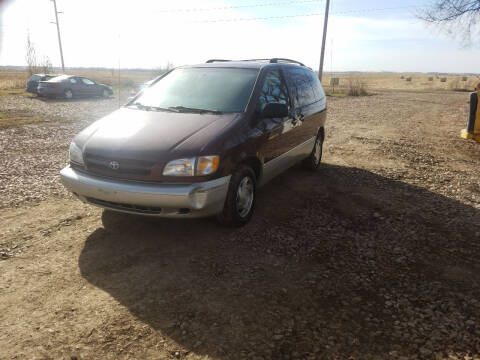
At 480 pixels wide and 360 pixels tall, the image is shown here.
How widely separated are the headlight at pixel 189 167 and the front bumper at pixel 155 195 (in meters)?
0.11

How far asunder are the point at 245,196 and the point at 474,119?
8.39 meters

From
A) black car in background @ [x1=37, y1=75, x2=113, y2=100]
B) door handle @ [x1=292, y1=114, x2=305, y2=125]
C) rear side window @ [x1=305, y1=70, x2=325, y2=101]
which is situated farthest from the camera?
black car in background @ [x1=37, y1=75, x2=113, y2=100]

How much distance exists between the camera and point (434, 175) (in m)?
6.62

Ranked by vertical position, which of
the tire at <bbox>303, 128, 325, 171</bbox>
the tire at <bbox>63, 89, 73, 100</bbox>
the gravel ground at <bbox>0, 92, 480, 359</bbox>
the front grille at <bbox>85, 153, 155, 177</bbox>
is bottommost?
the gravel ground at <bbox>0, 92, 480, 359</bbox>

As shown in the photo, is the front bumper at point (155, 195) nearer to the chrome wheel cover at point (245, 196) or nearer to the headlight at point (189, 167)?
the headlight at point (189, 167)

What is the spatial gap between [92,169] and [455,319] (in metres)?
3.45

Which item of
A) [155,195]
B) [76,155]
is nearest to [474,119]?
[155,195]

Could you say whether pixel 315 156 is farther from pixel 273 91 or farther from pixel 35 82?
pixel 35 82

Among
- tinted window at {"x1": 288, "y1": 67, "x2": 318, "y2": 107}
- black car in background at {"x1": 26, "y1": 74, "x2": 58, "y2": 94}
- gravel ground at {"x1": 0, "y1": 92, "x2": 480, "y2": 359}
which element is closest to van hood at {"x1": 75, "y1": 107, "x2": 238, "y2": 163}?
gravel ground at {"x1": 0, "y1": 92, "x2": 480, "y2": 359}

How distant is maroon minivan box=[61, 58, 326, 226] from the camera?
3.46m

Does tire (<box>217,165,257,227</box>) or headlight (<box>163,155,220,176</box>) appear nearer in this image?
headlight (<box>163,155,220,176</box>)

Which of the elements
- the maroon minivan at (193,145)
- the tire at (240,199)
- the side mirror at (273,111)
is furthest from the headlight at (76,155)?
the side mirror at (273,111)

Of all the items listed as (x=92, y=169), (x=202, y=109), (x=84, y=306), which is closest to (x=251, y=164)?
(x=202, y=109)

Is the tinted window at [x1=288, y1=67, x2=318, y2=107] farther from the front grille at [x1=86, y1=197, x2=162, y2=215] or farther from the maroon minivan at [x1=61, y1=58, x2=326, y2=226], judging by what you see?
the front grille at [x1=86, y1=197, x2=162, y2=215]
